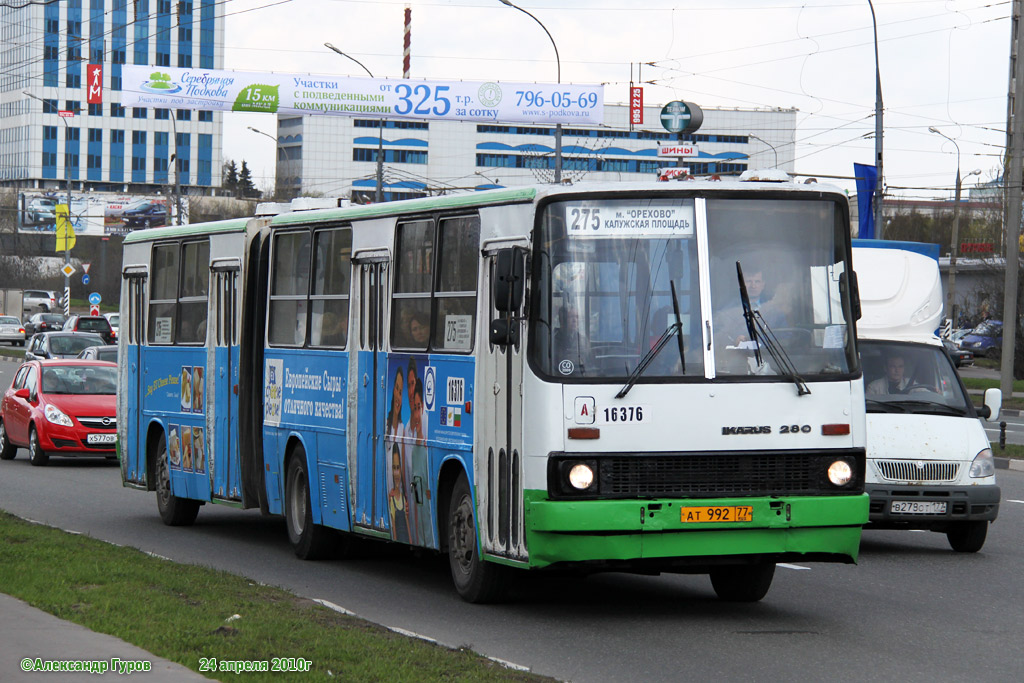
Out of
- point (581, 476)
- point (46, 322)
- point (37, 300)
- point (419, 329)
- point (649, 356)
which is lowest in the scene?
point (581, 476)

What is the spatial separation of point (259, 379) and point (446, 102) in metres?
47.5

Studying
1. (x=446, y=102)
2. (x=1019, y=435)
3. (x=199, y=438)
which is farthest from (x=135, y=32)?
(x=199, y=438)

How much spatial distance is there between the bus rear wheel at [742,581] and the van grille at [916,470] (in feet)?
9.69

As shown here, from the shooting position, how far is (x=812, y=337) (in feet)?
33.1

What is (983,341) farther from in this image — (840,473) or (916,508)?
(840,473)

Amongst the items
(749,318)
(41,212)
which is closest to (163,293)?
(749,318)

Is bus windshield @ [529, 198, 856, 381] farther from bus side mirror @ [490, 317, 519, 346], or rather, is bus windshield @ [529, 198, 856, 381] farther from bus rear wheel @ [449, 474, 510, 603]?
bus rear wheel @ [449, 474, 510, 603]

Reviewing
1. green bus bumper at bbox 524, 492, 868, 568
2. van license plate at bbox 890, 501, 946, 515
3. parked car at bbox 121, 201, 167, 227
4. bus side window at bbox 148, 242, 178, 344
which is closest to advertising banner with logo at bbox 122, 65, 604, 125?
bus side window at bbox 148, 242, 178, 344

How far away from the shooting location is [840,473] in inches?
392

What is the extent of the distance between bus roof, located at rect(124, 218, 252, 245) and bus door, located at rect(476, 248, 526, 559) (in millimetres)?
5211

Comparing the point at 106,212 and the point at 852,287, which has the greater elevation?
the point at 106,212

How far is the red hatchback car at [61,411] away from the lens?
23.6 meters

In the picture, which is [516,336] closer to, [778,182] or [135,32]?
[778,182]

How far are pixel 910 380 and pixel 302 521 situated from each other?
18.1 ft
